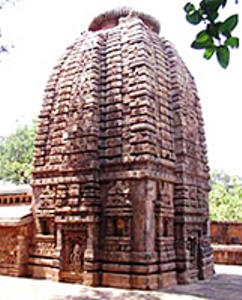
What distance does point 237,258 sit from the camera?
16.0m

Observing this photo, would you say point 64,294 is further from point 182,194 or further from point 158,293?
point 182,194

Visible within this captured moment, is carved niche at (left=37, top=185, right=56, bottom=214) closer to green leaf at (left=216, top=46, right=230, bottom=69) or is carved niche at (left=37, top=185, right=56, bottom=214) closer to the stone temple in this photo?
the stone temple

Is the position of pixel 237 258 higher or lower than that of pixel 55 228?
lower

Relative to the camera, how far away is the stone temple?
416 inches

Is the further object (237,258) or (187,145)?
(237,258)

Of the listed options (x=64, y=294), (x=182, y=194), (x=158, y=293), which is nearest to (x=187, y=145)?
(x=182, y=194)

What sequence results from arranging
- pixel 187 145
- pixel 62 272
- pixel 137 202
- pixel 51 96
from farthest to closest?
1. pixel 51 96
2. pixel 187 145
3. pixel 62 272
4. pixel 137 202

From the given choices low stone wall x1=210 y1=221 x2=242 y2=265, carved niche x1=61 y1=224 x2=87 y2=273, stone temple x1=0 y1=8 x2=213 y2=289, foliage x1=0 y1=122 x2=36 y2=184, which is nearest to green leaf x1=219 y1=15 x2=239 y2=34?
stone temple x1=0 y1=8 x2=213 y2=289

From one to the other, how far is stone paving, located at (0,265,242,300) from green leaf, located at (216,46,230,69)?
8143mm

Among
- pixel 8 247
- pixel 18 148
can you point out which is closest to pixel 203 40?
pixel 8 247

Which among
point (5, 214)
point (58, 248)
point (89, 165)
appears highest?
point (89, 165)

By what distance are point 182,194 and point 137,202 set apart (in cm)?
182

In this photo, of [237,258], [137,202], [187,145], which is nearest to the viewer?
[137,202]

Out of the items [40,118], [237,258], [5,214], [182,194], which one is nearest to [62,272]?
[5,214]
